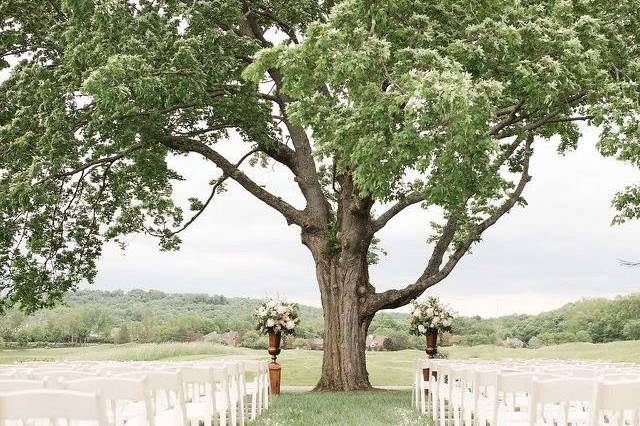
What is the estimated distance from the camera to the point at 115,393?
5.21 m

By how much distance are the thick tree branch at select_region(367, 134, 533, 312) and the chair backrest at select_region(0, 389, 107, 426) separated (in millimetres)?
13561

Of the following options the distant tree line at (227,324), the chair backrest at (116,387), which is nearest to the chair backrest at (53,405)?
the chair backrest at (116,387)

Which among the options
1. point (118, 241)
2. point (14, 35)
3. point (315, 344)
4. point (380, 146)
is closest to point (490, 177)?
point (380, 146)

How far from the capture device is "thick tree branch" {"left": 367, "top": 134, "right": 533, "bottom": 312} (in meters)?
17.5

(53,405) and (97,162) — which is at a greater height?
(97,162)

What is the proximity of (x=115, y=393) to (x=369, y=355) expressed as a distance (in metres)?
28.4

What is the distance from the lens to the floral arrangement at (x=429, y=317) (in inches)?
667

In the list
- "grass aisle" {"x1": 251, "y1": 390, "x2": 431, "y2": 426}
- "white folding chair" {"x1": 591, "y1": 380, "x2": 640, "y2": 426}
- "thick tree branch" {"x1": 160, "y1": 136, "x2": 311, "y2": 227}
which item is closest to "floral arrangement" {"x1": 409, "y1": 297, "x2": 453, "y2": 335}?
"grass aisle" {"x1": 251, "y1": 390, "x2": 431, "y2": 426}

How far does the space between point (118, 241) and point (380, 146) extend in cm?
1170

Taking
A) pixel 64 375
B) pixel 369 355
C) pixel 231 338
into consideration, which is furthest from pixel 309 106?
pixel 231 338

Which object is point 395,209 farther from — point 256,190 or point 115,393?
point 115,393

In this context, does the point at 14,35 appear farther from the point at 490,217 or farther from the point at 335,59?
the point at 490,217

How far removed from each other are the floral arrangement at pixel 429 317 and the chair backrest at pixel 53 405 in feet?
44.3

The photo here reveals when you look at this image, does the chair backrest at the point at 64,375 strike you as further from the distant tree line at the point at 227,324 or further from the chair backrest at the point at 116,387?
the distant tree line at the point at 227,324
